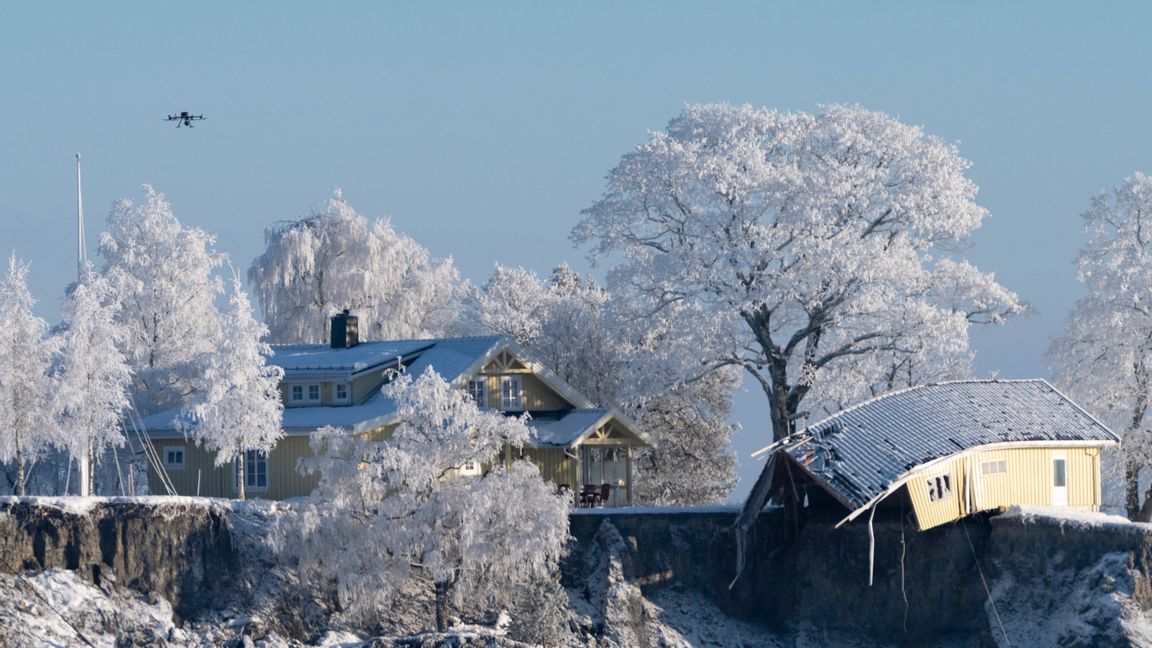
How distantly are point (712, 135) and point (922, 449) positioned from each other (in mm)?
16013

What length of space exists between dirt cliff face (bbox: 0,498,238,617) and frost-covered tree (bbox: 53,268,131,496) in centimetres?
539

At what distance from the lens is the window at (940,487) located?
164 ft

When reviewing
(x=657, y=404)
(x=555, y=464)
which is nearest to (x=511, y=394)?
(x=555, y=464)

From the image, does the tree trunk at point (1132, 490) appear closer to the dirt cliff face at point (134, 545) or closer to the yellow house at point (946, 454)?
the yellow house at point (946, 454)

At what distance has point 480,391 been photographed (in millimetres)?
59812

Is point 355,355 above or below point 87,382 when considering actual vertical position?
above

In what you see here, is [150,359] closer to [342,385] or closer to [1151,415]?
[342,385]

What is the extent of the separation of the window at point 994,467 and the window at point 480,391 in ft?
57.3

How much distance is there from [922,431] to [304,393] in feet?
69.7

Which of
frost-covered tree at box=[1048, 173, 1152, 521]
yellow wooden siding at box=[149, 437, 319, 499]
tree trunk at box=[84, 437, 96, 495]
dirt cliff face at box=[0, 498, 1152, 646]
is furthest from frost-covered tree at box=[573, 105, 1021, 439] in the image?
tree trunk at box=[84, 437, 96, 495]

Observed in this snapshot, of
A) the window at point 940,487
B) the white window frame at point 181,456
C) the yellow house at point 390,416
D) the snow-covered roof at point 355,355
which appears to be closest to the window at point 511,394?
the yellow house at point 390,416

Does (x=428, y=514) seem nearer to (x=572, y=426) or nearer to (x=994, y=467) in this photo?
(x=572, y=426)

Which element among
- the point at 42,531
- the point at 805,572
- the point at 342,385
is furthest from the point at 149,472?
the point at 805,572

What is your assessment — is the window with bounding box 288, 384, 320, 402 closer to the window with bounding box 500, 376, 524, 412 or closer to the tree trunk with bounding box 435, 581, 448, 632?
the window with bounding box 500, 376, 524, 412
